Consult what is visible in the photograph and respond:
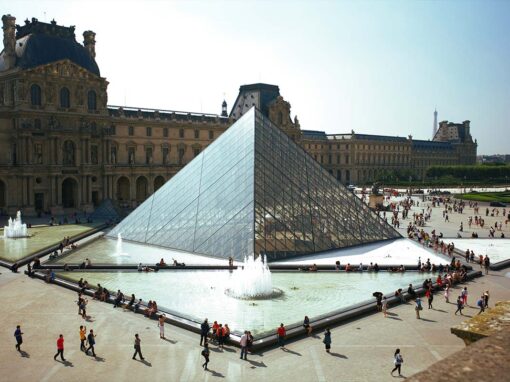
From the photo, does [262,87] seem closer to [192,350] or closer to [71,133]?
[71,133]

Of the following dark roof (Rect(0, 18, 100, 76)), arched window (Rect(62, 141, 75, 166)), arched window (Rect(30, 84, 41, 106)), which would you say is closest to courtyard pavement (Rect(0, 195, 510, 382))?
arched window (Rect(30, 84, 41, 106))

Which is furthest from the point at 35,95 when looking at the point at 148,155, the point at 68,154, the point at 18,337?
the point at 18,337

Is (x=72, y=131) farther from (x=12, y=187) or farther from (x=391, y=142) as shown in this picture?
(x=391, y=142)

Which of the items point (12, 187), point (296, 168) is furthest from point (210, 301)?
point (12, 187)

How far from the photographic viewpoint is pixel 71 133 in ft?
142

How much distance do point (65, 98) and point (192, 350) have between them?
35854 millimetres

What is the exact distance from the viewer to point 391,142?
106688 millimetres

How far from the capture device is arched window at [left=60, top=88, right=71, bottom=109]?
4297cm

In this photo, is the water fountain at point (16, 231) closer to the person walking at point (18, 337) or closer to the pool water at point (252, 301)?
the pool water at point (252, 301)

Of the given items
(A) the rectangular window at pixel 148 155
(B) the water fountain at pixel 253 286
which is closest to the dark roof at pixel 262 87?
(A) the rectangular window at pixel 148 155

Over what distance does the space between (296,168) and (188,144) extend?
29773 mm

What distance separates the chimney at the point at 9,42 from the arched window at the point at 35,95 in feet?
8.63

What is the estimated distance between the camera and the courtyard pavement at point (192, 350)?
10859 mm

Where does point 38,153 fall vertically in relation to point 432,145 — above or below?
below
